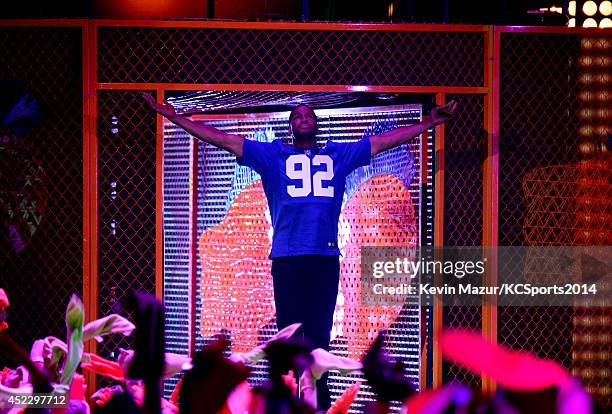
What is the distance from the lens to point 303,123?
3863 mm

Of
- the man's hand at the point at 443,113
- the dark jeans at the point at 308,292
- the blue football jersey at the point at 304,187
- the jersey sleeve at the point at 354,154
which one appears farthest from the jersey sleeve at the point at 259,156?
the man's hand at the point at 443,113

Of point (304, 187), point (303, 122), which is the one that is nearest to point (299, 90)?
point (303, 122)

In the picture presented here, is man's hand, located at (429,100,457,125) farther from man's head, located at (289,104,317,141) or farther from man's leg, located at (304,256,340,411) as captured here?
man's leg, located at (304,256,340,411)

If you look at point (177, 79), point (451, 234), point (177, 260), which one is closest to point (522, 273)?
point (451, 234)

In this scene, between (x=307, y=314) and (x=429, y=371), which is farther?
(x=429, y=371)

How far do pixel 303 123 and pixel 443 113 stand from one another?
0.74 m

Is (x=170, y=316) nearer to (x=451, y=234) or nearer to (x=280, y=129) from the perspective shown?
(x=280, y=129)

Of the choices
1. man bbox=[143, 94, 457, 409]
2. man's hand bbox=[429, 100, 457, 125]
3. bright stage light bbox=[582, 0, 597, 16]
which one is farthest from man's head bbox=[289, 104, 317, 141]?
bright stage light bbox=[582, 0, 597, 16]

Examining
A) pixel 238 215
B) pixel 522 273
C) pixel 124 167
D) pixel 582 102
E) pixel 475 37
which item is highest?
pixel 475 37

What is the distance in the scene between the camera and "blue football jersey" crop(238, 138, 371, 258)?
369 cm

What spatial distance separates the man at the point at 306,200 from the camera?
3.68 m

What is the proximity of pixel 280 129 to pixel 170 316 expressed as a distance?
50.5 inches

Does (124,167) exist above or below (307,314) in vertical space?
above

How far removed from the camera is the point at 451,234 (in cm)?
420
